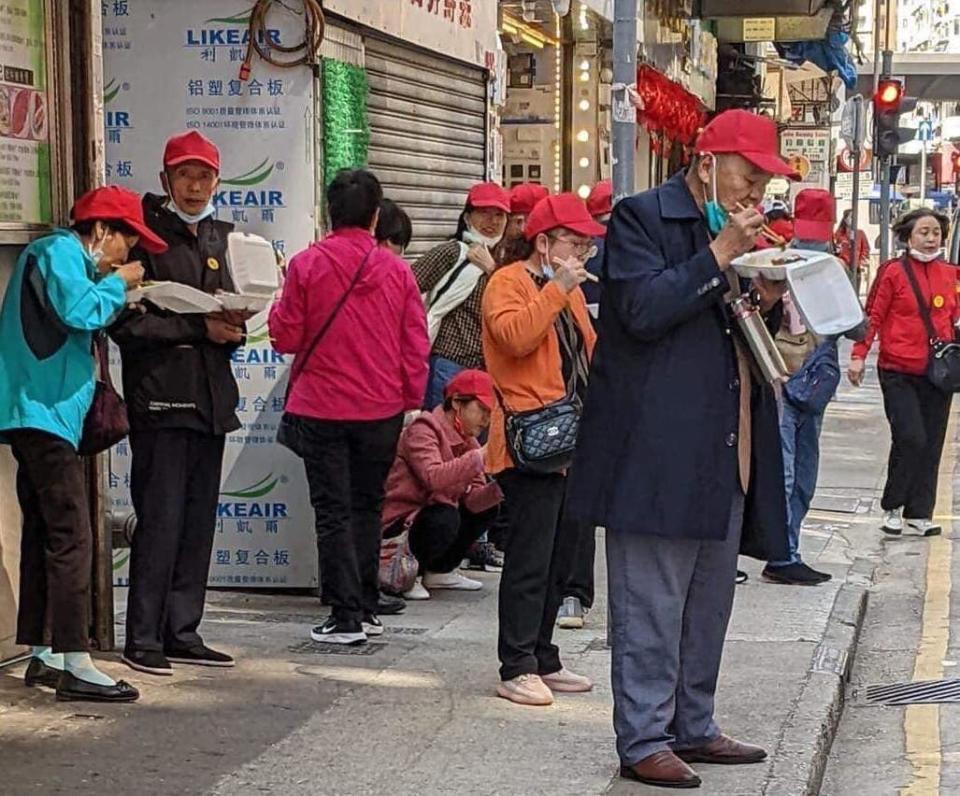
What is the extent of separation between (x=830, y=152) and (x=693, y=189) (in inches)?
1152

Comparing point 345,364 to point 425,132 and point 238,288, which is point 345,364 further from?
point 425,132

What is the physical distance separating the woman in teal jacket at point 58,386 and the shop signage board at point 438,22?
256 cm

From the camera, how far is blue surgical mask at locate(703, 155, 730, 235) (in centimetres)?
509

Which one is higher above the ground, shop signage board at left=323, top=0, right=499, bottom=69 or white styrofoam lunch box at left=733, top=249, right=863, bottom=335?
shop signage board at left=323, top=0, right=499, bottom=69

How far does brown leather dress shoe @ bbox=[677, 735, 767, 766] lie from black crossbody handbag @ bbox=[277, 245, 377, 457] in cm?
225

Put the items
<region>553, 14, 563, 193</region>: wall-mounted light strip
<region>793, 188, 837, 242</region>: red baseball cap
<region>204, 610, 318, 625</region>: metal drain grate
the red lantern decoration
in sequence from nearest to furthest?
<region>204, 610, 318, 625</region>: metal drain grate → <region>793, 188, 837, 242</region>: red baseball cap → <region>553, 14, 563, 193</region>: wall-mounted light strip → the red lantern decoration

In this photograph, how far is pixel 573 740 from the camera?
5789mm

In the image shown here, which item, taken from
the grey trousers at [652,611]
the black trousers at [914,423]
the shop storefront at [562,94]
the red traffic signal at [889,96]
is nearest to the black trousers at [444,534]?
the grey trousers at [652,611]

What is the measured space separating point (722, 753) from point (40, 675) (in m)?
2.37

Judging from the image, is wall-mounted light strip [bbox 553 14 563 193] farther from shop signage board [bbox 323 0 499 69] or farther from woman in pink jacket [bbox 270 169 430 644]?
woman in pink jacket [bbox 270 169 430 644]

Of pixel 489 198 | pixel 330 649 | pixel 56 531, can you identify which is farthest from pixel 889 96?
pixel 56 531

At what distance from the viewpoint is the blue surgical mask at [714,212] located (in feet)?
16.7

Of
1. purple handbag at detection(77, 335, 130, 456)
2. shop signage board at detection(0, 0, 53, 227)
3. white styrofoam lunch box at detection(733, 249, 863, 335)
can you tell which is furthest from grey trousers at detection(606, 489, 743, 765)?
shop signage board at detection(0, 0, 53, 227)

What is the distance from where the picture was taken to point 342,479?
23.0 feet
